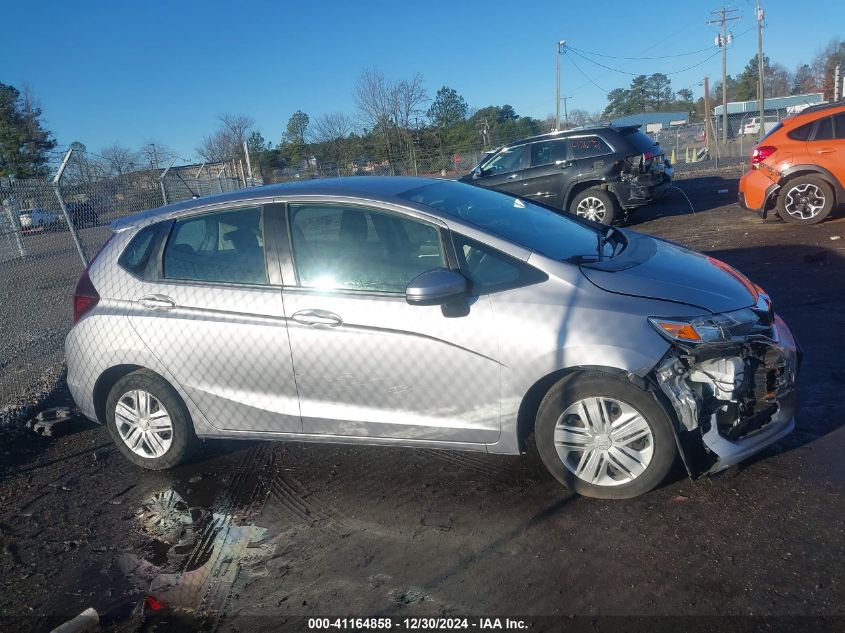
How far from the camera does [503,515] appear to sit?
11.6 feet

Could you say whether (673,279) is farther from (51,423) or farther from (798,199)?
(798,199)

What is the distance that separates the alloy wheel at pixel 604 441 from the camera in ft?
11.3

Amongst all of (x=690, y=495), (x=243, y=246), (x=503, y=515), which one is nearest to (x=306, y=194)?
(x=243, y=246)

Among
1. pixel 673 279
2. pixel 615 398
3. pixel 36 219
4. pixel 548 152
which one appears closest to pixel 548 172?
pixel 548 152

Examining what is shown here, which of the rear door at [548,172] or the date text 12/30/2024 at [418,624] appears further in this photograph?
the rear door at [548,172]

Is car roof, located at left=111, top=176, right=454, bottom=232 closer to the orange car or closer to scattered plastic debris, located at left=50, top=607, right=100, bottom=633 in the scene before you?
scattered plastic debris, located at left=50, top=607, right=100, bottom=633

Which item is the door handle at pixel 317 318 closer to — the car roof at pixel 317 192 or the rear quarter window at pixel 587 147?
the car roof at pixel 317 192

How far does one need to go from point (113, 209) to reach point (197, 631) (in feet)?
29.0

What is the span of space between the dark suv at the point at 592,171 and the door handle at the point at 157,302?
27.6ft

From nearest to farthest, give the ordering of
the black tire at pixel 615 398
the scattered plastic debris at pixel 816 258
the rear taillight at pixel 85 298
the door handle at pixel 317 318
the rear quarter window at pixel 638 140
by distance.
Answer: the black tire at pixel 615 398 < the door handle at pixel 317 318 < the rear taillight at pixel 85 298 < the scattered plastic debris at pixel 816 258 < the rear quarter window at pixel 638 140

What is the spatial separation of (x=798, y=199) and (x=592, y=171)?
3.17m

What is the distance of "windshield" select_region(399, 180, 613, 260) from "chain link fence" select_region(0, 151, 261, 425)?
3975 mm

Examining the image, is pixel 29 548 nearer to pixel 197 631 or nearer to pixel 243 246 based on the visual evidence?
pixel 197 631

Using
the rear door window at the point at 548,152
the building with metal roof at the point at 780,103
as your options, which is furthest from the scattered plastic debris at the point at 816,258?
the building with metal roof at the point at 780,103
